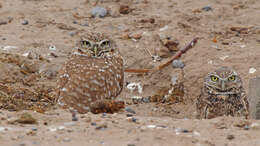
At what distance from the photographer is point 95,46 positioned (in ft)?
19.6

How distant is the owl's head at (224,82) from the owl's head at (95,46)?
142cm

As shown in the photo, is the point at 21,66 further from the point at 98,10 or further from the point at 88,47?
the point at 98,10

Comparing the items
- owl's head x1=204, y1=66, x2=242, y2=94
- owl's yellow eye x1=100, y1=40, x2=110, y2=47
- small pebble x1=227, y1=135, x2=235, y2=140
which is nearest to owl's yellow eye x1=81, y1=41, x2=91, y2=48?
owl's yellow eye x1=100, y1=40, x2=110, y2=47

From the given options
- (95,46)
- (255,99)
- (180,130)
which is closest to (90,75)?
(95,46)

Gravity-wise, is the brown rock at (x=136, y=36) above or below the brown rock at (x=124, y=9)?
below

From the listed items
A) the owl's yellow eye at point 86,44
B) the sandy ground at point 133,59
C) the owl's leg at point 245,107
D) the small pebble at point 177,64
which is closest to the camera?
the sandy ground at point 133,59

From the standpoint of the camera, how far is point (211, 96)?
19.9ft

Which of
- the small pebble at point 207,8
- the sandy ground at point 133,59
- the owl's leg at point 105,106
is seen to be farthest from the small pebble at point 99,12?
the owl's leg at point 105,106

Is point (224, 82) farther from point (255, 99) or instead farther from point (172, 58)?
point (172, 58)

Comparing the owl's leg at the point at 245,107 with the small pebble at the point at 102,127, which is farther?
the owl's leg at the point at 245,107

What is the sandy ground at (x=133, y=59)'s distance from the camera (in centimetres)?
375

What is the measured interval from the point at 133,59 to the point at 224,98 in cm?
259

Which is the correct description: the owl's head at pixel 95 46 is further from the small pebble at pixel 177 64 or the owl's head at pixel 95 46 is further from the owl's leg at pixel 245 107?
the small pebble at pixel 177 64

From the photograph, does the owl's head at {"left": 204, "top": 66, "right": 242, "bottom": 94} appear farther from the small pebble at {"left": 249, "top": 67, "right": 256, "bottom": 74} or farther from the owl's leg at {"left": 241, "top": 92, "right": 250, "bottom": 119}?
the small pebble at {"left": 249, "top": 67, "right": 256, "bottom": 74}
